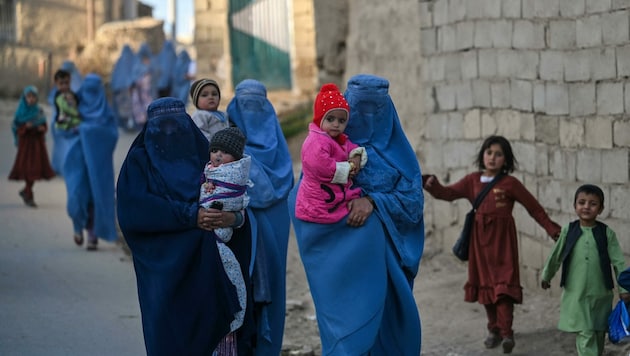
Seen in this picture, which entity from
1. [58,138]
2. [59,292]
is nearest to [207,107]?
[59,292]

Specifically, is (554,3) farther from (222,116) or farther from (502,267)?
(222,116)

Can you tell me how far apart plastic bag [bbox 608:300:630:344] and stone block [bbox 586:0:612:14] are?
238 cm

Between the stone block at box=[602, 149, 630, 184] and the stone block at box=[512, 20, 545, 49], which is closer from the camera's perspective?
the stone block at box=[602, 149, 630, 184]

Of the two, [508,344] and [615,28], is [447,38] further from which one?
[508,344]

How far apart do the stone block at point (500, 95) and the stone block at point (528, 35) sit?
0.35 meters

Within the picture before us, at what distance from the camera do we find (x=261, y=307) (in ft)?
20.3

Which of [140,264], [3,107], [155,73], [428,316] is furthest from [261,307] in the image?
[3,107]

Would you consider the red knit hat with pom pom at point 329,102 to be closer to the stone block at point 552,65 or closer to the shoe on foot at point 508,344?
the shoe on foot at point 508,344

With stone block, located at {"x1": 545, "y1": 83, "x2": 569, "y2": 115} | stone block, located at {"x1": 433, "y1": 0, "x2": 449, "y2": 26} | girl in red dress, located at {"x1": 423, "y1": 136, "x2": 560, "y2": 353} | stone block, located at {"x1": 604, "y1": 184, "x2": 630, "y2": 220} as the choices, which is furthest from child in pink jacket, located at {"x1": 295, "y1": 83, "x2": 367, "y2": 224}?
stone block, located at {"x1": 433, "y1": 0, "x2": 449, "y2": 26}

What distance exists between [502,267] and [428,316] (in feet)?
Result: 5.08

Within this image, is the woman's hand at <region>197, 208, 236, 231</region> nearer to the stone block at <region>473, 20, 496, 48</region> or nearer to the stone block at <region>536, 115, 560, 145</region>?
the stone block at <region>536, 115, 560, 145</region>

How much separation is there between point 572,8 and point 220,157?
3463mm

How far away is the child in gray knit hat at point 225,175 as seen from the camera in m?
5.25

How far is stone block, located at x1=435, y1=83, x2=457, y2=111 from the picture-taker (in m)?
9.68
